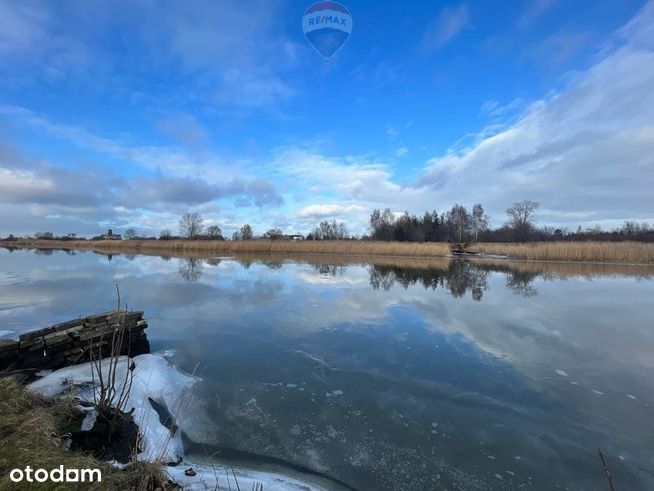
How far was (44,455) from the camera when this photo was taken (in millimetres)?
2486

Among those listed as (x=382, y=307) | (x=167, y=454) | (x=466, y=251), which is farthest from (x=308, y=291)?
(x=466, y=251)

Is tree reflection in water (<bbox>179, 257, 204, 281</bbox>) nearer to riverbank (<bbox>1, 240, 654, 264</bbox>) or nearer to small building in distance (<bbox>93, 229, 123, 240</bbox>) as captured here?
riverbank (<bbox>1, 240, 654, 264</bbox>)

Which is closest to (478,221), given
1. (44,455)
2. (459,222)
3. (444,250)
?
(459,222)

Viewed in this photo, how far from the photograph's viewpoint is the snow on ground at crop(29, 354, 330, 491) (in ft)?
9.23

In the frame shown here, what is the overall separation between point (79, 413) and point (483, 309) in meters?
8.44

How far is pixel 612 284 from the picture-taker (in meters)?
14.1

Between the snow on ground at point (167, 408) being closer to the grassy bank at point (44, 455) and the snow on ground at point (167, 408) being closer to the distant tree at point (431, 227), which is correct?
the grassy bank at point (44, 455)

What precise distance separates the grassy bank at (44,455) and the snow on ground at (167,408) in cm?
19

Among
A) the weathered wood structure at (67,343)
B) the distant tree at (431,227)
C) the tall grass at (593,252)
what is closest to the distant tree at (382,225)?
the distant tree at (431,227)

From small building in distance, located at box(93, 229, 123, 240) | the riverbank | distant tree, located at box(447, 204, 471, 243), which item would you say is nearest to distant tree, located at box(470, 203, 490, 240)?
distant tree, located at box(447, 204, 471, 243)

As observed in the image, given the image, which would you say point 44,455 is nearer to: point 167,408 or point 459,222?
point 167,408

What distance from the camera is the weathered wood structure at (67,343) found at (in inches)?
198

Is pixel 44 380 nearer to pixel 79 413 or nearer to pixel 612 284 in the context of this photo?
pixel 79 413

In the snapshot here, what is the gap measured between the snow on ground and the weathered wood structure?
1.21ft
